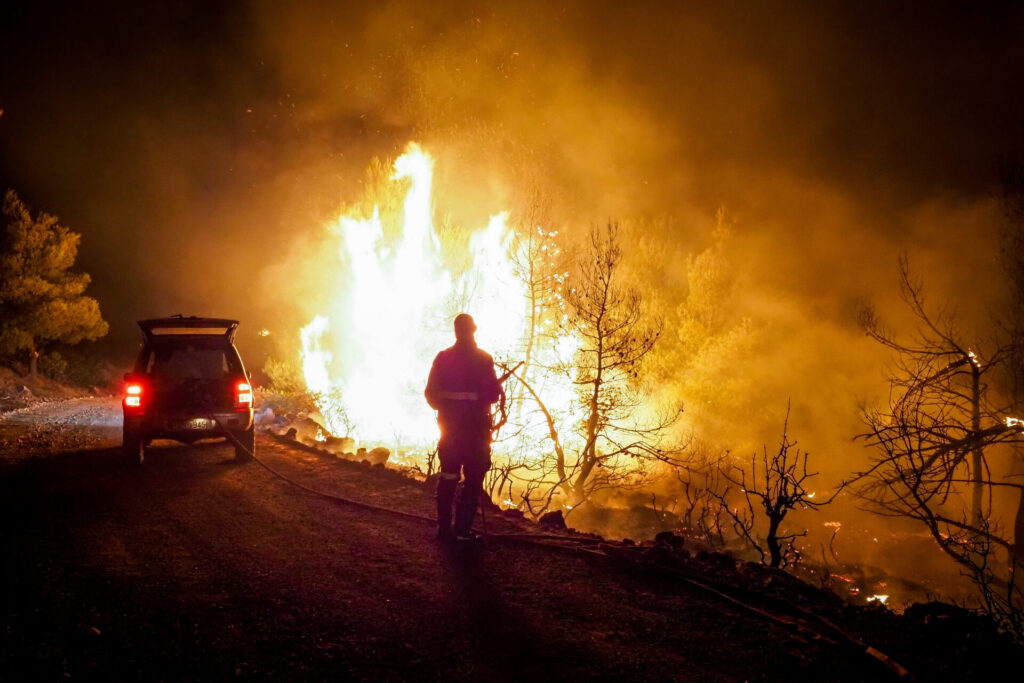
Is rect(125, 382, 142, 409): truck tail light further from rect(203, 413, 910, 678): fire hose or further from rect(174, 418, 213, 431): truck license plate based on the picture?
rect(203, 413, 910, 678): fire hose

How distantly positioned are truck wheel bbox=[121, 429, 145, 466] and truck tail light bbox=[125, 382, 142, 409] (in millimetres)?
348

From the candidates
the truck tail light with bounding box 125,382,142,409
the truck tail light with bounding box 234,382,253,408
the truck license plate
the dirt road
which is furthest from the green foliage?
the dirt road

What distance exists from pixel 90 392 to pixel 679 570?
72.0 ft

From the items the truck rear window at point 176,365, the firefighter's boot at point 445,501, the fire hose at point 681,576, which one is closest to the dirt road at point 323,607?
the fire hose at point 681,576

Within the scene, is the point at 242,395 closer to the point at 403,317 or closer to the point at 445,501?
the point at 445,501

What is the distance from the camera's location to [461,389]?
5.23 m

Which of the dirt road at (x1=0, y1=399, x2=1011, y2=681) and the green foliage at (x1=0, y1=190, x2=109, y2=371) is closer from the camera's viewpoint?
the dirt road at (x1=0, y1=399, x2=1011, y2=681)

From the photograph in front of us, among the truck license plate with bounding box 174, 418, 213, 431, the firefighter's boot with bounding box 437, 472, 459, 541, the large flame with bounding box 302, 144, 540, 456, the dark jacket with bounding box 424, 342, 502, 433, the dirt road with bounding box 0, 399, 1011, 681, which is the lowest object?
the dirt road with bounding box 0, 399, 1011, 681

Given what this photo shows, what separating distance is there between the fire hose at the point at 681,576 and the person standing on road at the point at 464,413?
0.84 feet

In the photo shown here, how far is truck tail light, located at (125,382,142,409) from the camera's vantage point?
7.75 m

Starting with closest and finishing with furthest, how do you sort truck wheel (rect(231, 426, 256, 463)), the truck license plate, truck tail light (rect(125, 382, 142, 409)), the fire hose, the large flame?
the fire hose → truck tail light (rect(125, 382, 142, 409)) → the truck license plate → truck wheel (rect(231, 426, 256, 463)) → the large flame

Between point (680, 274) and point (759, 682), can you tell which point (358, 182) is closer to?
point (680, 274)


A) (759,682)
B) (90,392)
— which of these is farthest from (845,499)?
(90,392)

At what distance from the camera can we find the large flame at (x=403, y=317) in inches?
715
